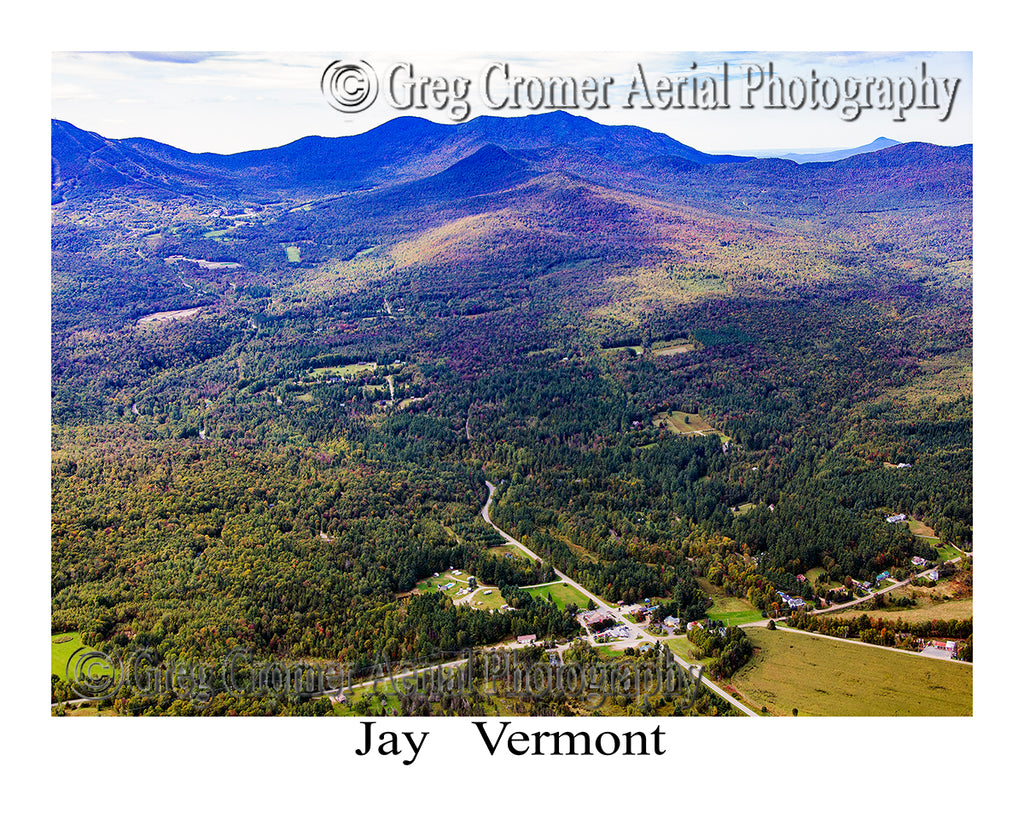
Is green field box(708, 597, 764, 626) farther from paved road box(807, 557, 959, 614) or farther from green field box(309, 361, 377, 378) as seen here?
green field box(309, 361, 377, 378)

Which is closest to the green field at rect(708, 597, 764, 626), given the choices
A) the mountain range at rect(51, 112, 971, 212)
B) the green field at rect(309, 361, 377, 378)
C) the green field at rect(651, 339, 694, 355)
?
the green field at rect(651, 339, 694, 355)

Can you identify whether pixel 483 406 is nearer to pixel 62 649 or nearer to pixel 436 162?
pixel 62 649

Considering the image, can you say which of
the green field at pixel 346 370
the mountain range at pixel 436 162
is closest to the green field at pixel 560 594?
the green field at pixel 346 370

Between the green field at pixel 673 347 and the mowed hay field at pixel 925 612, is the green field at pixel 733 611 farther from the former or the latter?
the green field at pixel 673 347

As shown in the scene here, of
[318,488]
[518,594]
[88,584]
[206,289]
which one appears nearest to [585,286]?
[206,289]

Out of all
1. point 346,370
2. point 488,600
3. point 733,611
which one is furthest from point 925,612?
point 346,370
